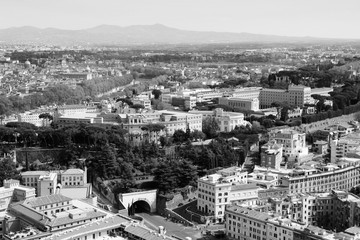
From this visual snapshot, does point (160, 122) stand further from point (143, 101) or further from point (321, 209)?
point (321, 209)

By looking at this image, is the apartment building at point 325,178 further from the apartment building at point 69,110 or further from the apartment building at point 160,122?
the apartment building at point 69,110

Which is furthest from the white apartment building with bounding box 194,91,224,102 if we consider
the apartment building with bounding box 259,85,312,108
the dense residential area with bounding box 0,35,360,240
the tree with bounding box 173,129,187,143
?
the tree with bounding box 173,129,187,143

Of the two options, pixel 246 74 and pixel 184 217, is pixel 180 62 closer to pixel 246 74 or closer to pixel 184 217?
pixel 246 74

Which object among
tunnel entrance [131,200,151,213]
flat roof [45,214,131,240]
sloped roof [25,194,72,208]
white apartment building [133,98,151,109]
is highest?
white apartment building [133,98,151,109]

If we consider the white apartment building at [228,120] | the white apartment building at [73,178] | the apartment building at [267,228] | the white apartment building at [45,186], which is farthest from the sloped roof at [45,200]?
the white apartment building at [228,120]

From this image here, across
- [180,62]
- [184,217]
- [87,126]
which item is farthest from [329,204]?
[180,62]

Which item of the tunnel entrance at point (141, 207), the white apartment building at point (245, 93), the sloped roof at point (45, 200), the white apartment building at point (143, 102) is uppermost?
the white apartment building at point (245, 93)

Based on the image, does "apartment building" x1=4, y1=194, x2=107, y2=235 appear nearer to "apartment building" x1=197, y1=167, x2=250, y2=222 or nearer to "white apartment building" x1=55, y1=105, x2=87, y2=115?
"apartment building" x1=197, y1=167, x2=250, y2=222
